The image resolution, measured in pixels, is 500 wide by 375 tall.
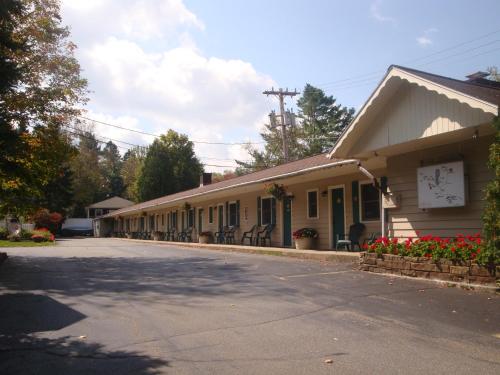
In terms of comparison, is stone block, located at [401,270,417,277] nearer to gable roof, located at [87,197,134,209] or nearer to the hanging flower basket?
the hanging flower basket

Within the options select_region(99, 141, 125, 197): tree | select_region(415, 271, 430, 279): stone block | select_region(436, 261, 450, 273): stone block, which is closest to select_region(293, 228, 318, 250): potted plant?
select_region(415, 271, 430, 279): stone block

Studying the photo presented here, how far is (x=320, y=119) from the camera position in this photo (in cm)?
5516

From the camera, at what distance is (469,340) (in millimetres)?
5477

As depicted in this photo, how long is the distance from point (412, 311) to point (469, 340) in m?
1.48

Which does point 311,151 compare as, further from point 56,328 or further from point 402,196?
point 56,328

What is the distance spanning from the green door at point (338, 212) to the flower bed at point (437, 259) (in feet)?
17.2

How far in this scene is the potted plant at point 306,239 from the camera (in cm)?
1705

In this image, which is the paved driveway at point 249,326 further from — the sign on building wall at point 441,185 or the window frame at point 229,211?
the window frame at point 229,211

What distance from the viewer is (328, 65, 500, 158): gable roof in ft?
28.1

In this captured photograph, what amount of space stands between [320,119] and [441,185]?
149 ft

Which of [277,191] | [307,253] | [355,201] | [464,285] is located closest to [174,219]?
[277,191]

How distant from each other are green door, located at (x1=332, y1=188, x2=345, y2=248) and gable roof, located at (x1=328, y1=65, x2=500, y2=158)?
4118mm

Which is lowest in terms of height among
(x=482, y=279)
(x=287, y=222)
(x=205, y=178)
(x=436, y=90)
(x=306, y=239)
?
(x=482, y=279)

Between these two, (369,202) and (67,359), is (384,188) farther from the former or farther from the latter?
(67,359)
